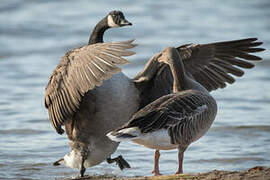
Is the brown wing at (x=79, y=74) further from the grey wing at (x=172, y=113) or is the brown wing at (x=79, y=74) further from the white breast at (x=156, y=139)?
the white breast at (x=156, y=139)

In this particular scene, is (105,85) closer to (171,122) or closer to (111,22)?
(111,22)

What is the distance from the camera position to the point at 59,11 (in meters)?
19.2

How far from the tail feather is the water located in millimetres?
2283

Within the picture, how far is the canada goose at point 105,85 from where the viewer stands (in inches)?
248

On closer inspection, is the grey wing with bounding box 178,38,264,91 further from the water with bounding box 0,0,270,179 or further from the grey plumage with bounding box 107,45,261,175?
the grey plumage with bounding box 107,45,261,175

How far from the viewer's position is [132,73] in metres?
13.3

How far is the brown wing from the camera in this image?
6.09 meters

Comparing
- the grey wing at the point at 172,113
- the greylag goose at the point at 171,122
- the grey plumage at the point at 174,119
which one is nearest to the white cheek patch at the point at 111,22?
the grey plumage at the point at 174,119

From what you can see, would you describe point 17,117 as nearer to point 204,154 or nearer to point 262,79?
point 204,154

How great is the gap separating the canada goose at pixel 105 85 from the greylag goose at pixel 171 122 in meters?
0.60

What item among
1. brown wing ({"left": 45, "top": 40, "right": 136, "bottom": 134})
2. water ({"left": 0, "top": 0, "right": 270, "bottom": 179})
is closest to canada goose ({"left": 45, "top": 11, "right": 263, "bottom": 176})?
brown wing ({"left": 45, "top": 40, "right": 136, "bottom": 134})

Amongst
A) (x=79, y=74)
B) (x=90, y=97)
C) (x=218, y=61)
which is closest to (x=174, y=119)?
(x=79, y=74)

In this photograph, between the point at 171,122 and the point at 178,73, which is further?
the point at 178,73

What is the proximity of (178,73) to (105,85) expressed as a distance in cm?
90
